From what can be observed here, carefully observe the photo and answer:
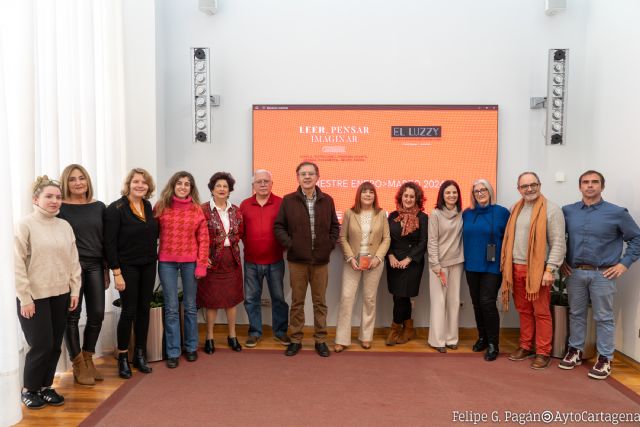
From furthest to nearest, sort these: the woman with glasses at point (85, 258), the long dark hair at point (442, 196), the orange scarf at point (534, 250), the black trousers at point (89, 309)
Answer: the long dark hair at point (442, 196)
the orange scarf at point (534, 250)
the black trousers at point (89, 309)
the woman with glasses at point (85, 258)

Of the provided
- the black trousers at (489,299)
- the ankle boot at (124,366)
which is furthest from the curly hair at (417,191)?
the ankle boot at (124,366)

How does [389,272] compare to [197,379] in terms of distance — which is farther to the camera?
[389,272]

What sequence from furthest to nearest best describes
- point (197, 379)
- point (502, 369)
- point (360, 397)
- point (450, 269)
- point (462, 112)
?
point (462, 112) → point (450, 269) → point (502, 369) → point (197, 379) → point (360, 397)

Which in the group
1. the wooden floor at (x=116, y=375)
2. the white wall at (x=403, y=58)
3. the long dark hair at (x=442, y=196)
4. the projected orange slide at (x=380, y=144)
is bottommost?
the wooden floor at (x=116, y=375)

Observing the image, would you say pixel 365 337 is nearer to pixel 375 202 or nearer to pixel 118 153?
pixel 375 202

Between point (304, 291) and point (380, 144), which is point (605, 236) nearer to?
point (380, 144)

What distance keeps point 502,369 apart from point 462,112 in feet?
8.21

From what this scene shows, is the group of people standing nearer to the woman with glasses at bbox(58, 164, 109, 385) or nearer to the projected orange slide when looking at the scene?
the woman with glasses at bbox(58, 164, 109, 385)

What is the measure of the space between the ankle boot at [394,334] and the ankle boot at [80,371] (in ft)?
8.28

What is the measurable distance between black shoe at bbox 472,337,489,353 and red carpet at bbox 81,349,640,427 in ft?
0.70

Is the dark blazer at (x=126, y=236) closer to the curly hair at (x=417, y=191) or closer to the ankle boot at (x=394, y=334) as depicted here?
the curly hair at (x=417, y=191)

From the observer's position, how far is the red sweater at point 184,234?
3.62m

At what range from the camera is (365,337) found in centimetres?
420

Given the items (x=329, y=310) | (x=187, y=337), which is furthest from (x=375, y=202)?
(x=187, y=337)
